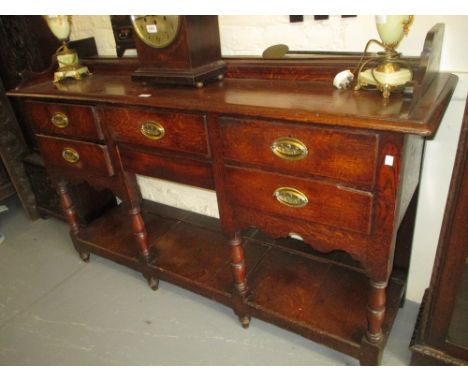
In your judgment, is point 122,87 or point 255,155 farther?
point 122,87

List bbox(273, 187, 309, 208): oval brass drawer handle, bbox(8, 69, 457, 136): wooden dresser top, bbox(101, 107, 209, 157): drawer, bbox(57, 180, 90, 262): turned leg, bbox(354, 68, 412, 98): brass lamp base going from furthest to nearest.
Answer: bbox(57, 180, 90, 262): turned leg < bbox(101, 107, 209, 157): drawer < bbox(273, 187, 309, 208): oval brass drawer handle < bbox(354, 68, 412, 98): brass lamp base < bbox(8, 69, 457, 136): wooden dresser top

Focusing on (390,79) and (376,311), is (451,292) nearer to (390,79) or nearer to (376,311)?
(376,311)

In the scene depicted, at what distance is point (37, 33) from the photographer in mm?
2215

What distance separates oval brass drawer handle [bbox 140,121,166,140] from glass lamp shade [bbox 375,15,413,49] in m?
0.78

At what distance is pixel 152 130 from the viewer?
1429mm

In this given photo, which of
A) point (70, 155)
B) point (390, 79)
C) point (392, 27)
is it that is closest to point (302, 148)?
point (390, 79)

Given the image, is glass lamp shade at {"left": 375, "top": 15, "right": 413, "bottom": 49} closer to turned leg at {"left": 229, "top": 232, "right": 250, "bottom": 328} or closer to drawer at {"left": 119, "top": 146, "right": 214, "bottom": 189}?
drawer at {"left": 119, "top": 146, "right": 214, "bottom": 189}

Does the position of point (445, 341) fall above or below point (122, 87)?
below

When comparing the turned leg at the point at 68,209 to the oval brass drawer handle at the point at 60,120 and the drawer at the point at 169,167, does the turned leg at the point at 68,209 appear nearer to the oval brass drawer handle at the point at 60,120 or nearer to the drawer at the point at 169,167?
the oval brass drawer handle at the point at 60,120

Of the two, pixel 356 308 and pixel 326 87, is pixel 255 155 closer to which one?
pixel 326 87

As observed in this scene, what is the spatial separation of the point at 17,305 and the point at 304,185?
1.69 m

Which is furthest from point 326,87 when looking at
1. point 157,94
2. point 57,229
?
point 57,229

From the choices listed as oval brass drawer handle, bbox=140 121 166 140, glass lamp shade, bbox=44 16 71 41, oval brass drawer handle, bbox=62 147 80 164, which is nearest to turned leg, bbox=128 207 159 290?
oval brass drawer handle, bbox=62 147 80 164

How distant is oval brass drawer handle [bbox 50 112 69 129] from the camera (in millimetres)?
1681
